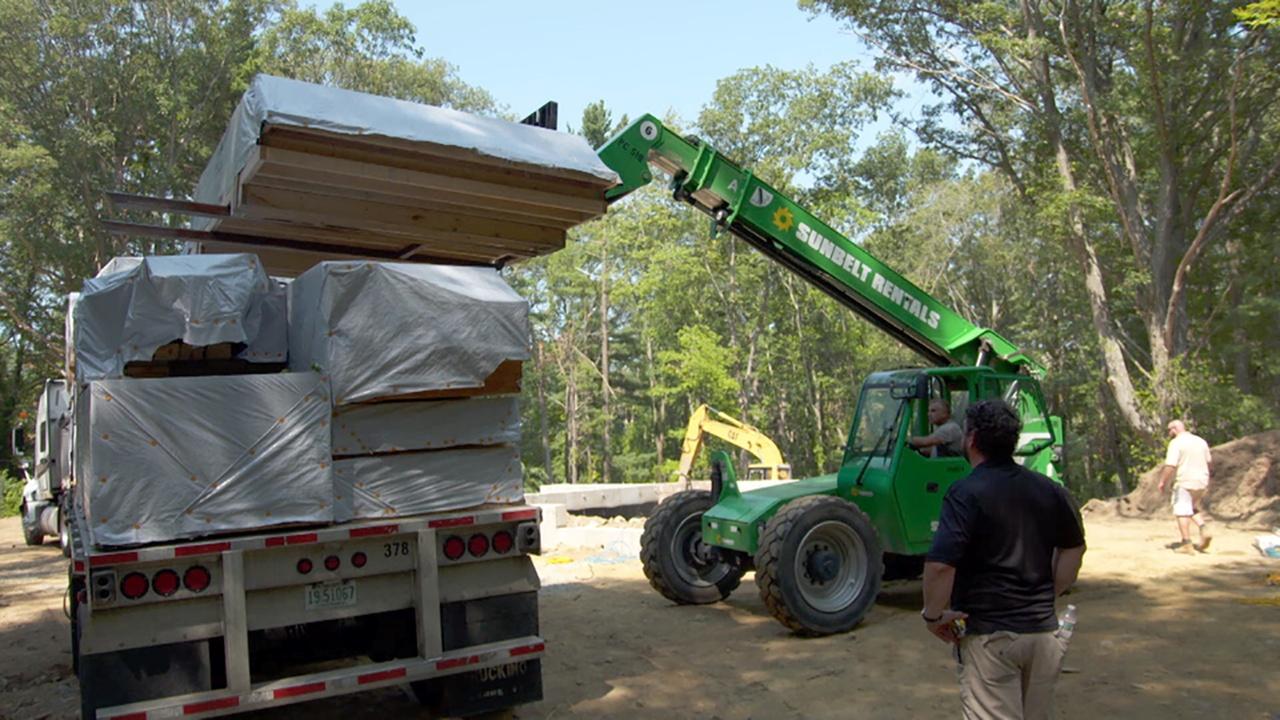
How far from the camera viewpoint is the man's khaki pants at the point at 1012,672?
140 inches

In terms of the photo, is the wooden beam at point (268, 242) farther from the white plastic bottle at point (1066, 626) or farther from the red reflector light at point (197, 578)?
the white plastic bottle at point (1066, 626)

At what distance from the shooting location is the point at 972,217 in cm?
4072

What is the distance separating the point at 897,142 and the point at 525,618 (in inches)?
1427

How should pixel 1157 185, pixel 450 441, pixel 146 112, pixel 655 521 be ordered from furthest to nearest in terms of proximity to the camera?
pixel 146 112, pixel 1157 185, pixel 655 521, pixel 450 441

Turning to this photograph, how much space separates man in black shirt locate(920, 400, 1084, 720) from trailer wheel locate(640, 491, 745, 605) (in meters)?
5.94

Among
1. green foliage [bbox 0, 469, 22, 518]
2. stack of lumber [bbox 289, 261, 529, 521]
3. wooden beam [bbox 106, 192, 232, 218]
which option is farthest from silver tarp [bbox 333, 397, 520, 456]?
green foliage [bbox 0, 469, 22, 518]

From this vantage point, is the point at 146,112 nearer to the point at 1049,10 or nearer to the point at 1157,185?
the point at 1049,10

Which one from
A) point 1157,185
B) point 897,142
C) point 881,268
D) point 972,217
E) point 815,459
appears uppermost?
point 897,142

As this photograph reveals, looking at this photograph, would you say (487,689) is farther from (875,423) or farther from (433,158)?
(875,423)

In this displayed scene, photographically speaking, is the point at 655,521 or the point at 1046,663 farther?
the point at 655,521

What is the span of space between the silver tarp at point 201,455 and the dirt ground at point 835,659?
6.22 feet

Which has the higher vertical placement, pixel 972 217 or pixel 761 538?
pixel 972 217

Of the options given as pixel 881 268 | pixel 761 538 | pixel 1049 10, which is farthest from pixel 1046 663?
pixel 1049 10

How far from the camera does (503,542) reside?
559cm
